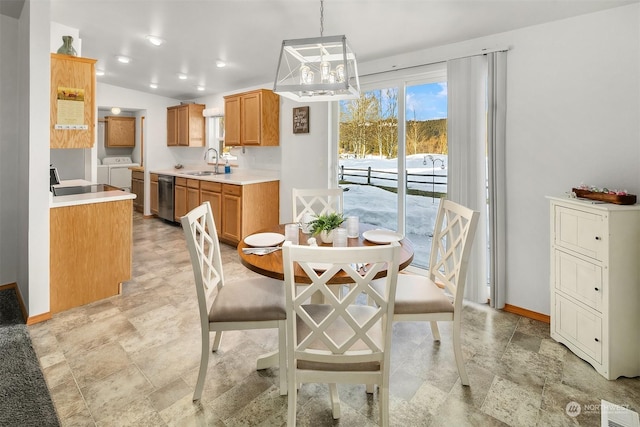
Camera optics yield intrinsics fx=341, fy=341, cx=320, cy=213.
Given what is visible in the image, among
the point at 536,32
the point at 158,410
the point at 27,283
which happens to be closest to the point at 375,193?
the point at 536,32

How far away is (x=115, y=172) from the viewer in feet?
24.0

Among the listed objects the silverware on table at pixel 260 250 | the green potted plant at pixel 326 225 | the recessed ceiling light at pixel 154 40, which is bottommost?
the silverware on table at pixel 260 250

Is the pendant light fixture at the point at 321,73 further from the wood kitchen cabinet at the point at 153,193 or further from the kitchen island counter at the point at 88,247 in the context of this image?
the wood kitchen cabinet at the point at 153,193

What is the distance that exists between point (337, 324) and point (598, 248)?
166 cm

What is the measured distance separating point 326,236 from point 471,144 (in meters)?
1.68

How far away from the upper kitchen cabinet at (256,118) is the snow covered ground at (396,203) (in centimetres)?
124

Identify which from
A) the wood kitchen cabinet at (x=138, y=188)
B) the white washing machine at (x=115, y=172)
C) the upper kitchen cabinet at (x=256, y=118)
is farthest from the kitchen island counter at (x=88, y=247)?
the white washing machine at (x=115, y=172)

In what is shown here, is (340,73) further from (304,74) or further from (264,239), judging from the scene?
(264,239)

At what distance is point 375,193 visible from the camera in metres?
3.86

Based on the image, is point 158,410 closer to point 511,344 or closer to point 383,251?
point 383,251

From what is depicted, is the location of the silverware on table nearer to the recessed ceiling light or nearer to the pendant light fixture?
the pendant light fixture

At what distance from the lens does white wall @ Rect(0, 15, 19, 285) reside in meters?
3.04

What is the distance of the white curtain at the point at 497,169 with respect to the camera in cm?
271

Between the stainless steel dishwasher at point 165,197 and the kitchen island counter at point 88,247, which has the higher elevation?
the stainless steel dishwasher at point 165,197
